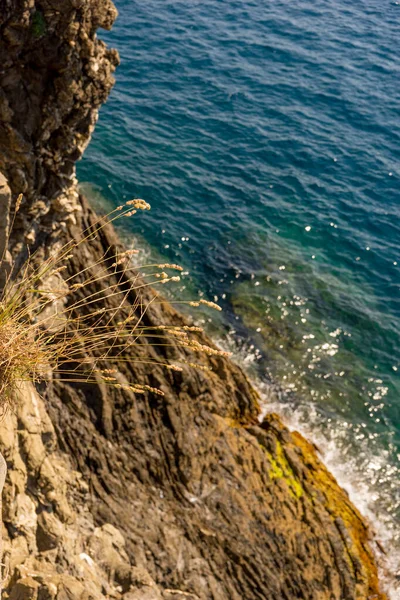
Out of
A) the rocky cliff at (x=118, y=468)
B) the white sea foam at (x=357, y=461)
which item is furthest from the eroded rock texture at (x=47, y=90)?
the white sea foam at (x=357, y=461)

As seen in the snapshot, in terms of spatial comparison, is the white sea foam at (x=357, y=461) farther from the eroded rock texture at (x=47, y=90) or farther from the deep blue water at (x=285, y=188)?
the eroded rock texture at (x=47, y=90)

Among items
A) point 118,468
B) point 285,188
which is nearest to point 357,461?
point 118,468

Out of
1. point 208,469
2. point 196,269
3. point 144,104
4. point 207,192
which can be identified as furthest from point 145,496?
point 144,104

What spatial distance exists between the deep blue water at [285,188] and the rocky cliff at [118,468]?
372cm

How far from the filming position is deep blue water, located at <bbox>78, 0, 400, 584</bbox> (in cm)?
1995

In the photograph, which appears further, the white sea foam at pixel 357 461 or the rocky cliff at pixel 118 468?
the white sea foam at pixel 357 461

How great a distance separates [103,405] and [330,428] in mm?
9660

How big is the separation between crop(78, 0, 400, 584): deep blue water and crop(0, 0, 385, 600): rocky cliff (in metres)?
3.72

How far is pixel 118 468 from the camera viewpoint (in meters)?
12.8

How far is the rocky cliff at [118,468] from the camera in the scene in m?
9.40

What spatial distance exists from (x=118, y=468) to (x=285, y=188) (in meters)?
19.5

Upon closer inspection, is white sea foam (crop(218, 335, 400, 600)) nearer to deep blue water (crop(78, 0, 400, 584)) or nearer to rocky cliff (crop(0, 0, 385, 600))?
deep blue water (crop(78, 0, 400, 584))

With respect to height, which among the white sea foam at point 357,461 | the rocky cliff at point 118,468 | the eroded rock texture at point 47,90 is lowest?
the white sea foam at point 357,461

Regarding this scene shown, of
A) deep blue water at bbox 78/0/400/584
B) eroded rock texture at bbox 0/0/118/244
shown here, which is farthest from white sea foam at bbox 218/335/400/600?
eroded rock texture at bbox 0/0/118/244
